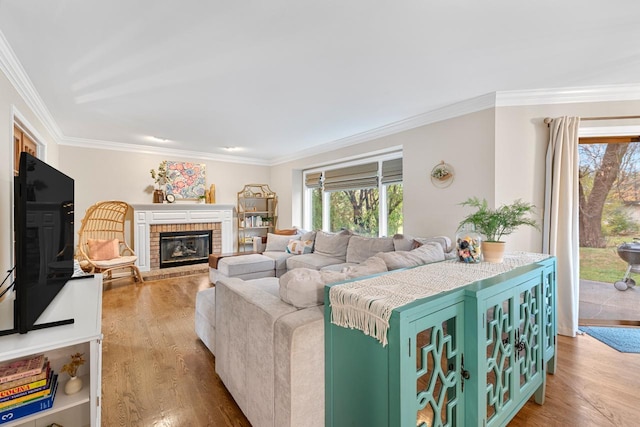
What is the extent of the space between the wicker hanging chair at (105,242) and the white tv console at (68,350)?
2.96m

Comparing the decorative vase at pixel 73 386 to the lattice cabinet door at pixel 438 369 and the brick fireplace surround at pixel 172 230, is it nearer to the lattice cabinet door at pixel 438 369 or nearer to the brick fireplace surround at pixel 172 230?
the lattice cabinet door at pixel 438 369

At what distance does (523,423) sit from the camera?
5.37 ft

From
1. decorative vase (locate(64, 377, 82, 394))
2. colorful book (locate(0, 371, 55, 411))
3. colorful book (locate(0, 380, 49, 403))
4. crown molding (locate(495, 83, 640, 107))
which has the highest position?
crown molding (locate(495, 83, 640, 107))

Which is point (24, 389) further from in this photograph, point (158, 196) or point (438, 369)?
point (158, 196)

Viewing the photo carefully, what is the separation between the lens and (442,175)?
3.29 meters

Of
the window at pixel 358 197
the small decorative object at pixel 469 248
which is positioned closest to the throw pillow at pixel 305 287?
the small decorative object at pixel 469 248

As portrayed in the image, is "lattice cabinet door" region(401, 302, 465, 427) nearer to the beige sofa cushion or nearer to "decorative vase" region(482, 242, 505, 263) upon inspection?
the beige sofa cushion

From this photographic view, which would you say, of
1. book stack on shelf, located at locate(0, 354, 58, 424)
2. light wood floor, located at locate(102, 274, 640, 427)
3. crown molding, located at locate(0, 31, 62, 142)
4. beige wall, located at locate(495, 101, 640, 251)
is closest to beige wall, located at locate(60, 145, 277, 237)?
crown molding, located at locate(0, 31, 62, 142)

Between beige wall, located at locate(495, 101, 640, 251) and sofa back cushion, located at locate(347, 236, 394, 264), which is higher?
beige wall, located at locate(495, 101, 640, 251)

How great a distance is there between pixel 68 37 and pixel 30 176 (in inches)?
50.4

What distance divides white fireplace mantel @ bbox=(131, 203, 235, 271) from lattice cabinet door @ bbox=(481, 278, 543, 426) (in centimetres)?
525

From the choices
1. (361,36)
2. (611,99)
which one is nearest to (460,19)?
(361,36)

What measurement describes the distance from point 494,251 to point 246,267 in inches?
122

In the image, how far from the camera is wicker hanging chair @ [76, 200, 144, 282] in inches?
165
